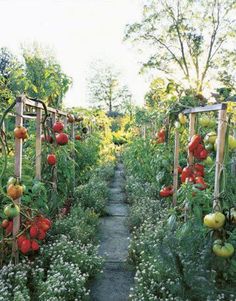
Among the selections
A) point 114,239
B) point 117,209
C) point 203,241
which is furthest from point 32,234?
point 117,209

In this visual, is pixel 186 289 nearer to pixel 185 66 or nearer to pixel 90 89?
pixel 185 66

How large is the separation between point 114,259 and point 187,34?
20.2 meters

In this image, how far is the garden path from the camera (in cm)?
331

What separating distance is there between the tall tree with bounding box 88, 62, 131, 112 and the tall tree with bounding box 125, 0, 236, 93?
61.3 ft

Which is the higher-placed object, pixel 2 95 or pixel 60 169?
pixel 2 95

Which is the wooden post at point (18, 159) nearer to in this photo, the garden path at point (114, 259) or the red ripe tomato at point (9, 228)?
the red ripe tomato at point (9, 228)

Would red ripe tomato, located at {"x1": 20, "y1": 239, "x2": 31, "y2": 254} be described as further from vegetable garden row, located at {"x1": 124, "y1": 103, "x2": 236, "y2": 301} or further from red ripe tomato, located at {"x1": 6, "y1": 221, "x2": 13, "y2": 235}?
vegetable garden row, located at {"x1": 124, "y1": 103, "x2": 236, "y2": 301}

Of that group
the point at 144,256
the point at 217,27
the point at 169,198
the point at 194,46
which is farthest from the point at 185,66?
the point at 144,256

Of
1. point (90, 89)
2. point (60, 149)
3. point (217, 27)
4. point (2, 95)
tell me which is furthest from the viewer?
point (90, 89)

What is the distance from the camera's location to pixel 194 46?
22328mm

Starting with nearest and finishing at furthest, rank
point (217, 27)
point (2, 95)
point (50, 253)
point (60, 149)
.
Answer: point (50, 253), point (2, 95), point (60, 149), point (217, 27)

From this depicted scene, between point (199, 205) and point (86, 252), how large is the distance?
1.25 meters

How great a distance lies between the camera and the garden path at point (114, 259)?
130 inches

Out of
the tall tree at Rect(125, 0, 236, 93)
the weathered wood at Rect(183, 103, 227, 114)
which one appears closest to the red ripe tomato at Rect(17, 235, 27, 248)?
the weathered wood at Rect(183, 103, 227, 114)
